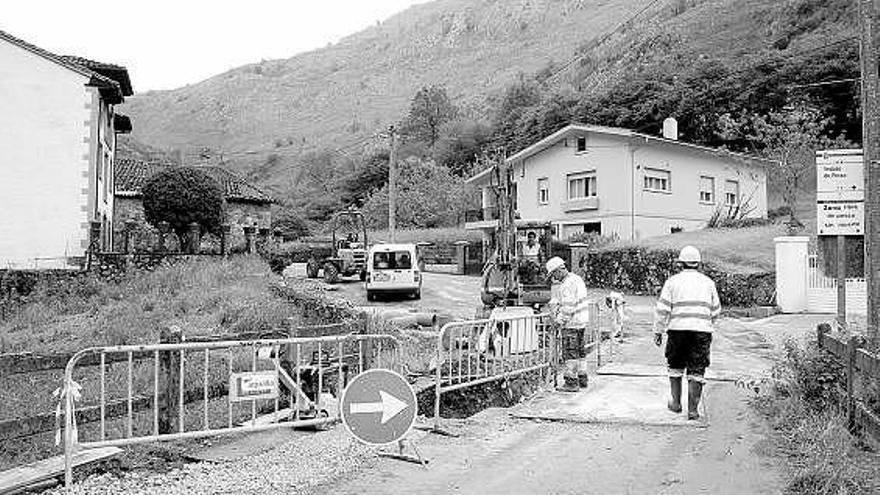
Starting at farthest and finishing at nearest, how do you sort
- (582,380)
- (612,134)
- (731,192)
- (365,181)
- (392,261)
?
(365,181) < (731,192) < (612,134) < (392,261) < (582,380)

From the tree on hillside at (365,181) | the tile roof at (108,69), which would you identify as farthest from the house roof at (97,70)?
the tree on hillside at (365,181)

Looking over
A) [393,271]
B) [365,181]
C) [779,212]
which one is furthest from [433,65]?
[393,271]

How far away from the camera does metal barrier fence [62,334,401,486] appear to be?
6.48 meters

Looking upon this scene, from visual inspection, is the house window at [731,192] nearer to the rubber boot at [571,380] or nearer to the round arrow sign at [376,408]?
the rubber boot at [571,380]

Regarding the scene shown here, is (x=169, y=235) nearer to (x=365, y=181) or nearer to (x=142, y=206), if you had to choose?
(x=142, y=206)

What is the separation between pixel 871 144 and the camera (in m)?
7.74

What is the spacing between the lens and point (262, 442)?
7621mm

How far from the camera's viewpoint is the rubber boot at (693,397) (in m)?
8.69

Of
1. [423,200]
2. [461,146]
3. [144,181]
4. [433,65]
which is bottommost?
[144,181]

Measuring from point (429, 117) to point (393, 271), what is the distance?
67.3m

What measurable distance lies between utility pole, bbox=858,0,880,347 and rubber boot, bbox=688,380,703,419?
1788mm

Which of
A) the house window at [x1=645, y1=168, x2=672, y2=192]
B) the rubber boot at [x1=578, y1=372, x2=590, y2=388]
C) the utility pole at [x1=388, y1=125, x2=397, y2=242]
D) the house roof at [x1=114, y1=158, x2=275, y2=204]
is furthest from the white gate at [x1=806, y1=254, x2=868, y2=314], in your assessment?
the house roof at [x1=114, y1=158, x2=275, y2=204]

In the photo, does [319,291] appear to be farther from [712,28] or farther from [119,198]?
[712,28]

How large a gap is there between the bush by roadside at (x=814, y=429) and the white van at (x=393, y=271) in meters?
17.3
